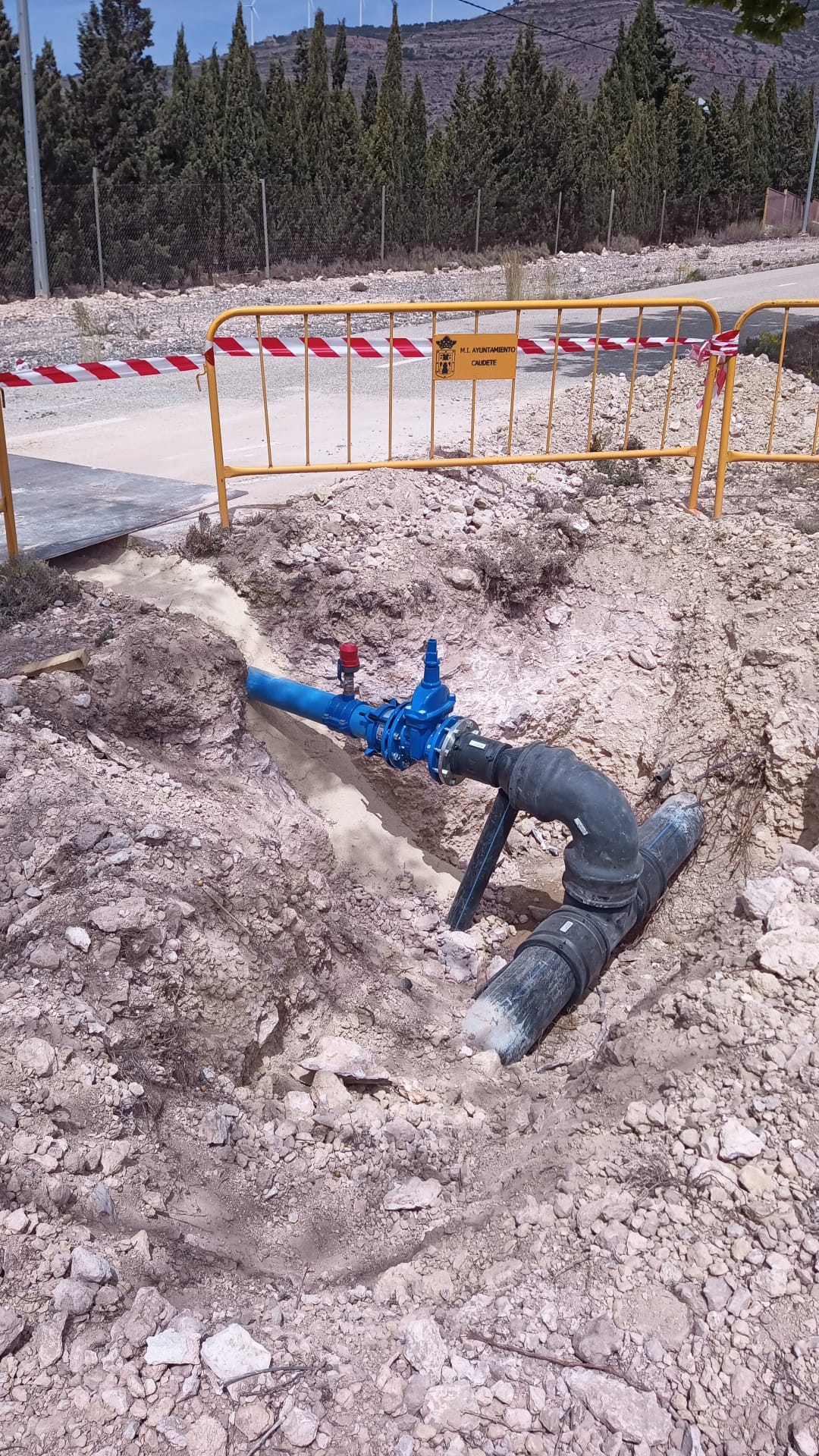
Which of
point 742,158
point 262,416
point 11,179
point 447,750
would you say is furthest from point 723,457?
point 742,158

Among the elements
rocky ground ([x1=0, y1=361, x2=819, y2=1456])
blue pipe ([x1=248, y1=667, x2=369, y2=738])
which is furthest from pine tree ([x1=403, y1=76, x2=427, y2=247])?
blue pipe ([x1=248, y1=667, x2=369, y2=738])

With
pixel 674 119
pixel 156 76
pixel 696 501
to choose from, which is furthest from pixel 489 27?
pixel 696 501

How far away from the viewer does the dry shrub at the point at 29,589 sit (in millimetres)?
5078

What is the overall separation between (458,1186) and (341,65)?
175 ft

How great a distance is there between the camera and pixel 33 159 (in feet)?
51.9

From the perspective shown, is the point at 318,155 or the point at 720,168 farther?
the point at 720,168

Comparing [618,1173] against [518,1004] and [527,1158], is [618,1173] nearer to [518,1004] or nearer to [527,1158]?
[527,1158]

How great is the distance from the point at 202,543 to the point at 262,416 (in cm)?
360

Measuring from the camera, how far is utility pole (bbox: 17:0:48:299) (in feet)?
49.0

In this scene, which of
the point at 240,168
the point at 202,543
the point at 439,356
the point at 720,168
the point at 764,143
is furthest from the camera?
the point at 764,143

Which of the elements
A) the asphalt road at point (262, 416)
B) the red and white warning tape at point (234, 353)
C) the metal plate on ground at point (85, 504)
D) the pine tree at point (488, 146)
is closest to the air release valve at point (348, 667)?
the metal plate on ground at point (85, 504)

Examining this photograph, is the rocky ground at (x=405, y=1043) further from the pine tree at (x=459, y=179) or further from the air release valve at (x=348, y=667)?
the pine tree at (x=459, y=179)

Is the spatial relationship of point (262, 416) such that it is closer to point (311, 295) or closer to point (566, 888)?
point (566, 888)

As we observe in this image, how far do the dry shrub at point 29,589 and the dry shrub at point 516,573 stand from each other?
2.31m
